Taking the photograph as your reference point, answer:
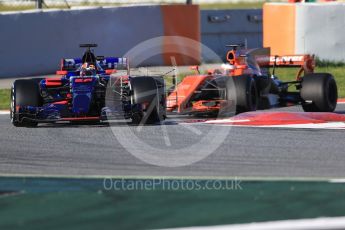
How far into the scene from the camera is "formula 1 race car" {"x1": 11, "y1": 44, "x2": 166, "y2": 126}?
1205 cm

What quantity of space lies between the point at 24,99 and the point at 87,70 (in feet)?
3.45

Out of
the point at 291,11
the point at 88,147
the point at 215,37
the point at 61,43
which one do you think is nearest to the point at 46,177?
the point at 88,147

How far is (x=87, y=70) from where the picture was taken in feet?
41.8

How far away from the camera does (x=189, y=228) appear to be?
582 cm

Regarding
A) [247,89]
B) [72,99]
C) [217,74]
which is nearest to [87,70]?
[72,99]

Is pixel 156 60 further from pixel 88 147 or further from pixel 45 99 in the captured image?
pixel 88 147

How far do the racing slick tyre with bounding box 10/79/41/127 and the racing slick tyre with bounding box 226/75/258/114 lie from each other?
2750 millimetres

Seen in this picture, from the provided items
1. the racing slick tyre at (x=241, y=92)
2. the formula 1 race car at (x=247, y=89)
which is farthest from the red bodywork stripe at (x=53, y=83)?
the racing slick tyre at (x=241, y=92)

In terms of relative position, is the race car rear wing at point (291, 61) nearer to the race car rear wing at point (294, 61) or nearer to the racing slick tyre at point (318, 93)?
the race car rear wing at point (294, 61)

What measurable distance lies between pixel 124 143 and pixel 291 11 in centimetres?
1204

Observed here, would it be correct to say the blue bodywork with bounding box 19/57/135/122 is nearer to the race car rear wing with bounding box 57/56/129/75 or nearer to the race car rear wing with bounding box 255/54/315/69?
the race car rear wing with bounding box 57/56/129/75

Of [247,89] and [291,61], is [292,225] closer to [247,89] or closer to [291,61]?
[247,89]

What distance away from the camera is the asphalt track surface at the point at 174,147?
837 cm

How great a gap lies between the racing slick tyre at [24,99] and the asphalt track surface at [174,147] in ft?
0.43
